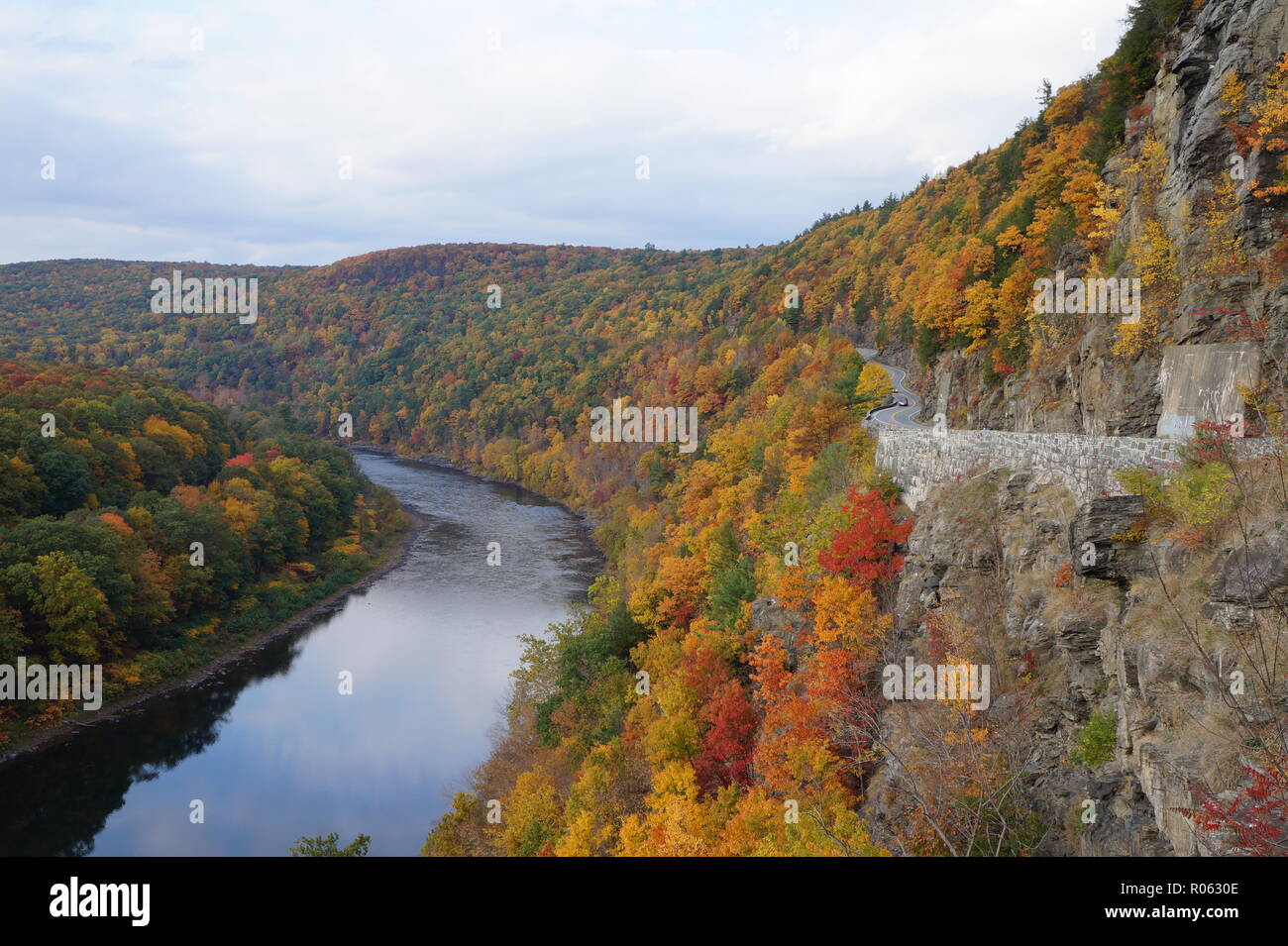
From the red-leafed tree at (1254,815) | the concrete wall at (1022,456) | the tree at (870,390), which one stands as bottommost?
the red-leafed tree at (1254,815)

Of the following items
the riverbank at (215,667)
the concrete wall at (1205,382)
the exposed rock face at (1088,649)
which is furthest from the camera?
the riverbank at (215,667)

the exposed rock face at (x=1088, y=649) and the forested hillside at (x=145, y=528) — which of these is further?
the forested hillside at (x=145, y=528)

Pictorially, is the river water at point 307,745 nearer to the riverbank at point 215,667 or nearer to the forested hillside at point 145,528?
the riverbank at point 215,667

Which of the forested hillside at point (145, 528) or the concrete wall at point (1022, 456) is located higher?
the concrete wall at point (1022, 456)

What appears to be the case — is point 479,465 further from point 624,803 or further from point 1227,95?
point 1227,95

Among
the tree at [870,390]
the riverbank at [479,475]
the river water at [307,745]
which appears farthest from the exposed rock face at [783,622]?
the riverbank at [479,475]
